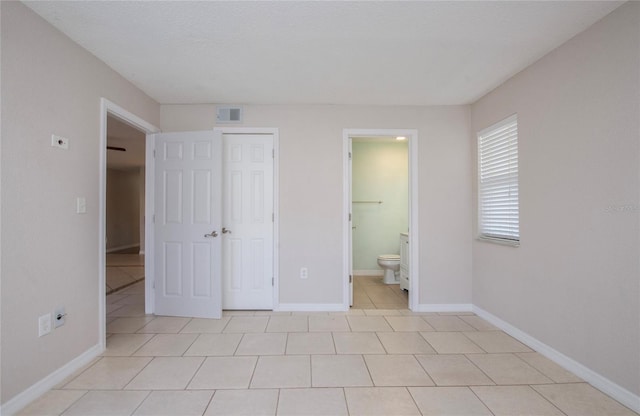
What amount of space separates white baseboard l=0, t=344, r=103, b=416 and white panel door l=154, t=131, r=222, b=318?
91 cm

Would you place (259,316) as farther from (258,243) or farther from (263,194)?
(263,194)

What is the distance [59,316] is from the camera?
1.99 metres

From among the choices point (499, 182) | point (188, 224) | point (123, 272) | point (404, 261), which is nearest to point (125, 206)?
point (123, 272)

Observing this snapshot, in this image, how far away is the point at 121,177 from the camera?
28.1ft

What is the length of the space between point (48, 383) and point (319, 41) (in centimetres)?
290

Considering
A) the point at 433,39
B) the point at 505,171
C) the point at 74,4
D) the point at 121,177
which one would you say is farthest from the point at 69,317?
the point at 121,177

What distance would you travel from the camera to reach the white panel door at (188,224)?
3.14 metres

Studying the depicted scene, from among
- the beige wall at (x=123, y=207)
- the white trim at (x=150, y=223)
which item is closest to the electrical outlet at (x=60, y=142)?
the white trim at (x=150, y=223)

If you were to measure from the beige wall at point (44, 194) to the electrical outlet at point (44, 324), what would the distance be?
3cm

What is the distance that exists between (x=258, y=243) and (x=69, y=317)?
1731mm

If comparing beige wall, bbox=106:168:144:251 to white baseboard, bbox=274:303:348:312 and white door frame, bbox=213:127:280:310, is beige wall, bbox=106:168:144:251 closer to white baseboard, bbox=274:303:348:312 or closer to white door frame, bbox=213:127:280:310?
white door frame, bbox=213:127:280:310

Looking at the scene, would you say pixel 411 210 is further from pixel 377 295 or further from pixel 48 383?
pixel 48 383

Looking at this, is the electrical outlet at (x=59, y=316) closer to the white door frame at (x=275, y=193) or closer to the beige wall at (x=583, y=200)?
the white door frame at (x=275, y=193)

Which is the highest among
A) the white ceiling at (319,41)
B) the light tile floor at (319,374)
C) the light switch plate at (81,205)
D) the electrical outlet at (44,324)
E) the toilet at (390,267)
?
the white ceiling at (319,41)
